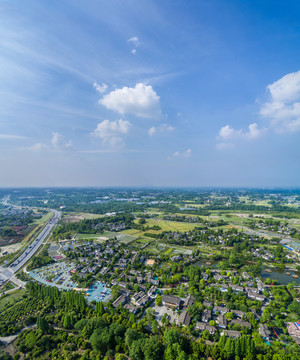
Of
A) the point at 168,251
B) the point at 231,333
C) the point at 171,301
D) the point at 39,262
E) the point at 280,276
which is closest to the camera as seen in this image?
the point at 231,333

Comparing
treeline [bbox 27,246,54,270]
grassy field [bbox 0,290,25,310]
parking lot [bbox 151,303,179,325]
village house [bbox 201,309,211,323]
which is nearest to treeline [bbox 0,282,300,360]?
parking lot [bbox 151,303,179,325]

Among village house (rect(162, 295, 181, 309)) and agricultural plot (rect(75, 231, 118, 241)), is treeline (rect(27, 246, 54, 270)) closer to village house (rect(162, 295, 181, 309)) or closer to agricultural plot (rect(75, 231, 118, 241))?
agricultural plot (rect(75, 231, 118, 241))

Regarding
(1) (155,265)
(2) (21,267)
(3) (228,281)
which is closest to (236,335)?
(3) (228,281)

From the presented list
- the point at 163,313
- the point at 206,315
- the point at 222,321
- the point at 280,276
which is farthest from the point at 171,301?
the point at 280,276

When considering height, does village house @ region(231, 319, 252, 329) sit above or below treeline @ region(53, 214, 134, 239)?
above

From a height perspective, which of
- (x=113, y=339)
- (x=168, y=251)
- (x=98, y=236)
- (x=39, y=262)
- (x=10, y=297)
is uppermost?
(x=113, y=339)

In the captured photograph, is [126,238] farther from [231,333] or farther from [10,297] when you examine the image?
[231,333]

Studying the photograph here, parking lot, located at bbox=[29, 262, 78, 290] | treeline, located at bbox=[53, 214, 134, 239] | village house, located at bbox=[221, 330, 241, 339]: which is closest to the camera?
village house, located at bbox=[221, 330, 241, 339]

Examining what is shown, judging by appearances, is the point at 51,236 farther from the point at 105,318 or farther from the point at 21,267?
→ the point at 105,318

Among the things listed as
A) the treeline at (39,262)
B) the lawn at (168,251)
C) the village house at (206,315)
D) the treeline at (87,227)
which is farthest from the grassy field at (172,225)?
the village house at (206,315)
